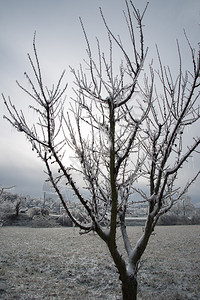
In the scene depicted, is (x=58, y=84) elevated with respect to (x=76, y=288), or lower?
elevated

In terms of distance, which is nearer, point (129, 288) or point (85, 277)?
point (129, 288)

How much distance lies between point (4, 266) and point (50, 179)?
9.44 metres

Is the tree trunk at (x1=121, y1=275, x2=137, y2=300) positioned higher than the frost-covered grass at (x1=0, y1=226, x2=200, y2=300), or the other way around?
the tree trunk at (x1=121, y1=275, x2=137, y2=300)

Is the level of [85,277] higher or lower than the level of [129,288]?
lower

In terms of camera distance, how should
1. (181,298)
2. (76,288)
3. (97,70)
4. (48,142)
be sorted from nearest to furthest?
(97,70) < (48,142) < (181,298) < (76,288)

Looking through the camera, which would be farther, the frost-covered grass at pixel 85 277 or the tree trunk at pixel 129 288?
the frost-covered grass at pixel 85 277

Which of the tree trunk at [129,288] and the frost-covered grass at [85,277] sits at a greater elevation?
the tree trunk at [129,288]

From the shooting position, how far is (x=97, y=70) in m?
2.70

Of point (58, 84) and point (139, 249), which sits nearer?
point (58, 84)

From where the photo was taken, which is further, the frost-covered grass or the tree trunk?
the frost-covered grass

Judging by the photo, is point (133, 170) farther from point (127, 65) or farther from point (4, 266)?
point (4, 266)

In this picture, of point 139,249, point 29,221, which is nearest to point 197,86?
point 139,249

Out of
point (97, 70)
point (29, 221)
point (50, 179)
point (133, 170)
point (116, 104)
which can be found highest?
point (97, 70)

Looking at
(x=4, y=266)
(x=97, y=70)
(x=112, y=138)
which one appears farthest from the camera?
(x=4, y=266)
